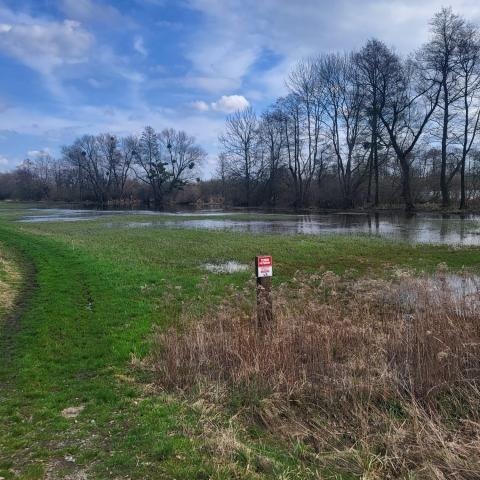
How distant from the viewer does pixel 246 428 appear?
15.9 feet

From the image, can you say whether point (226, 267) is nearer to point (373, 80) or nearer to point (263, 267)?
point (263, 267)

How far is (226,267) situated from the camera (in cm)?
1502

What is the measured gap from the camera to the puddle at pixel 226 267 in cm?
1435

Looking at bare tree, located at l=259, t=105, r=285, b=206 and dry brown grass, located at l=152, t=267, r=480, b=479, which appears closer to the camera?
dry brown grass, located at l=152, t=267, r=480, b=479

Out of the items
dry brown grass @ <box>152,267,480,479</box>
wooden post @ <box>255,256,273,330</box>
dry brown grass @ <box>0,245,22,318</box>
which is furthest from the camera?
dry brown grass @ <box>0,245,22,318</box>

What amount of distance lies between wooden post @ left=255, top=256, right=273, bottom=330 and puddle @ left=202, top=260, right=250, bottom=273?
6.32 meters

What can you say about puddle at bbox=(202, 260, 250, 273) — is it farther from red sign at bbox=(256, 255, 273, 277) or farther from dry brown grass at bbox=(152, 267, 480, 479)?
red sign at bbox=(256, 255, 273, 277)

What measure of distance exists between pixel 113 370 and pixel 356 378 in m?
3.25

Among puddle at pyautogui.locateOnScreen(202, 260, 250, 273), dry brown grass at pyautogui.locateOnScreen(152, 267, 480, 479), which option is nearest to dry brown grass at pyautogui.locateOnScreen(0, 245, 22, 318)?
dry brown grass at pyautogui.locateOnScreen(152, 267, 480, 479)

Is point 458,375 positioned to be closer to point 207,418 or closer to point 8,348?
point 207,418

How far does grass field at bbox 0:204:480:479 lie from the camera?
13.2 ft

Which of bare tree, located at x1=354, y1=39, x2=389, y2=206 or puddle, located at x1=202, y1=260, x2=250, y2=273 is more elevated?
bare tree, located at x1=354, y1=39, x2=389, y2=206

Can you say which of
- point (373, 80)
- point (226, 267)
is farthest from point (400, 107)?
point (226, 267)

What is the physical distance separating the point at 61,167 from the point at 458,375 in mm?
136187
